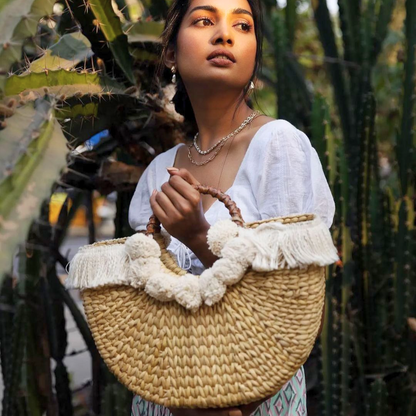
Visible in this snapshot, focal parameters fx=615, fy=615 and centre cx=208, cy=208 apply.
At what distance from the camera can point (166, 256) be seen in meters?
1.15

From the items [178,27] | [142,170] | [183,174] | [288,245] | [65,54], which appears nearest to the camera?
[288,245]

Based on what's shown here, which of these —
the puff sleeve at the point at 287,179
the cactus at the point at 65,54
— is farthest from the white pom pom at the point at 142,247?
the cactus at the point at 65,54

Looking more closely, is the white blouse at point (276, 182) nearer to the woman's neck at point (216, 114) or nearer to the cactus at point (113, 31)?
the woman's neck at point (216, 114)

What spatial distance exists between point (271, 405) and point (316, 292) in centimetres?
28

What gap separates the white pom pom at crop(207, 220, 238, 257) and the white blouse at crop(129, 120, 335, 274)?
0.13 m

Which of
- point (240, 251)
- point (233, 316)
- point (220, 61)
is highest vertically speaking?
point (220, 61)

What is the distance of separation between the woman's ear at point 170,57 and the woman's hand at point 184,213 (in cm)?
39

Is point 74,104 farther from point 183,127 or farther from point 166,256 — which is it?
point 166,256

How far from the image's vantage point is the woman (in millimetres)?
1131

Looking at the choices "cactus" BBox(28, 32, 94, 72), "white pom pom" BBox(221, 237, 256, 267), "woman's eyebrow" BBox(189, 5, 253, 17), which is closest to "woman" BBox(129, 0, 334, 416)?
"woman's eyebrow" BBox(189, 5, 253, 17)

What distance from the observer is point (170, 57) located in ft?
4.67

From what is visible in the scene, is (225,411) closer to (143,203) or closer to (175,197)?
(175,197)

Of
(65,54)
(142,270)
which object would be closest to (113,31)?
(65,54)

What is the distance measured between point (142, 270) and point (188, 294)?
10 centimetres
